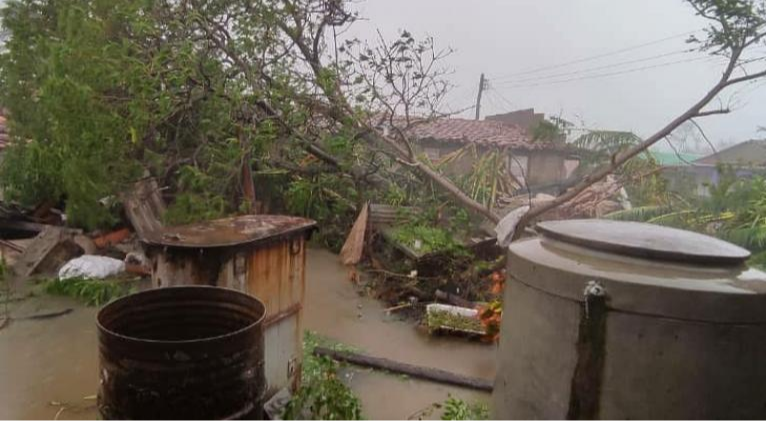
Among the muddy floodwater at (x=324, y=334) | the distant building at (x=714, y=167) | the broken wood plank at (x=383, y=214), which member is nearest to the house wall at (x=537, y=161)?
the distant building at (x=714, y=167)

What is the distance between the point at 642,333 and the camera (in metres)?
1.86

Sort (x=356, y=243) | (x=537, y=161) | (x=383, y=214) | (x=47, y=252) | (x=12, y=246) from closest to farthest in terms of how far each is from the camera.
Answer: (x=47, y=252) → (x=12, y=246) → (x=356, y=243) → (x=383, y=214) → (x=537, y=161)

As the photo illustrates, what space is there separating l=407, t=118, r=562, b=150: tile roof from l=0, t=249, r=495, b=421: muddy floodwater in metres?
9.45

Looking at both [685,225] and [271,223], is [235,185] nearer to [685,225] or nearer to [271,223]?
[271,223]

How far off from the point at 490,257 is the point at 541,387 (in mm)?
5866

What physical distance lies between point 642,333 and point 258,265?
2.42m

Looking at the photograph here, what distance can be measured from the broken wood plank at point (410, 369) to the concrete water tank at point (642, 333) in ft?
7.94

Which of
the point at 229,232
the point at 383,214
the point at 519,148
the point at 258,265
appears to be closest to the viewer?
the point at 258,265

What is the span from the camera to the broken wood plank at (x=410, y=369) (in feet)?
15.0

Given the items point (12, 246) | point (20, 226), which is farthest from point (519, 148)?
point (12, 246)

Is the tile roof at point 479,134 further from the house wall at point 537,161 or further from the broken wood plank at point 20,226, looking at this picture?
the broken wood plank at point 20,226

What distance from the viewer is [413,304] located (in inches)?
270

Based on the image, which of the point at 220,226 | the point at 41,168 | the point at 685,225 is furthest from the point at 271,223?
the point at 685,225

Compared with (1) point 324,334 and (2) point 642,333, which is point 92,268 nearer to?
(1) point 324,334
